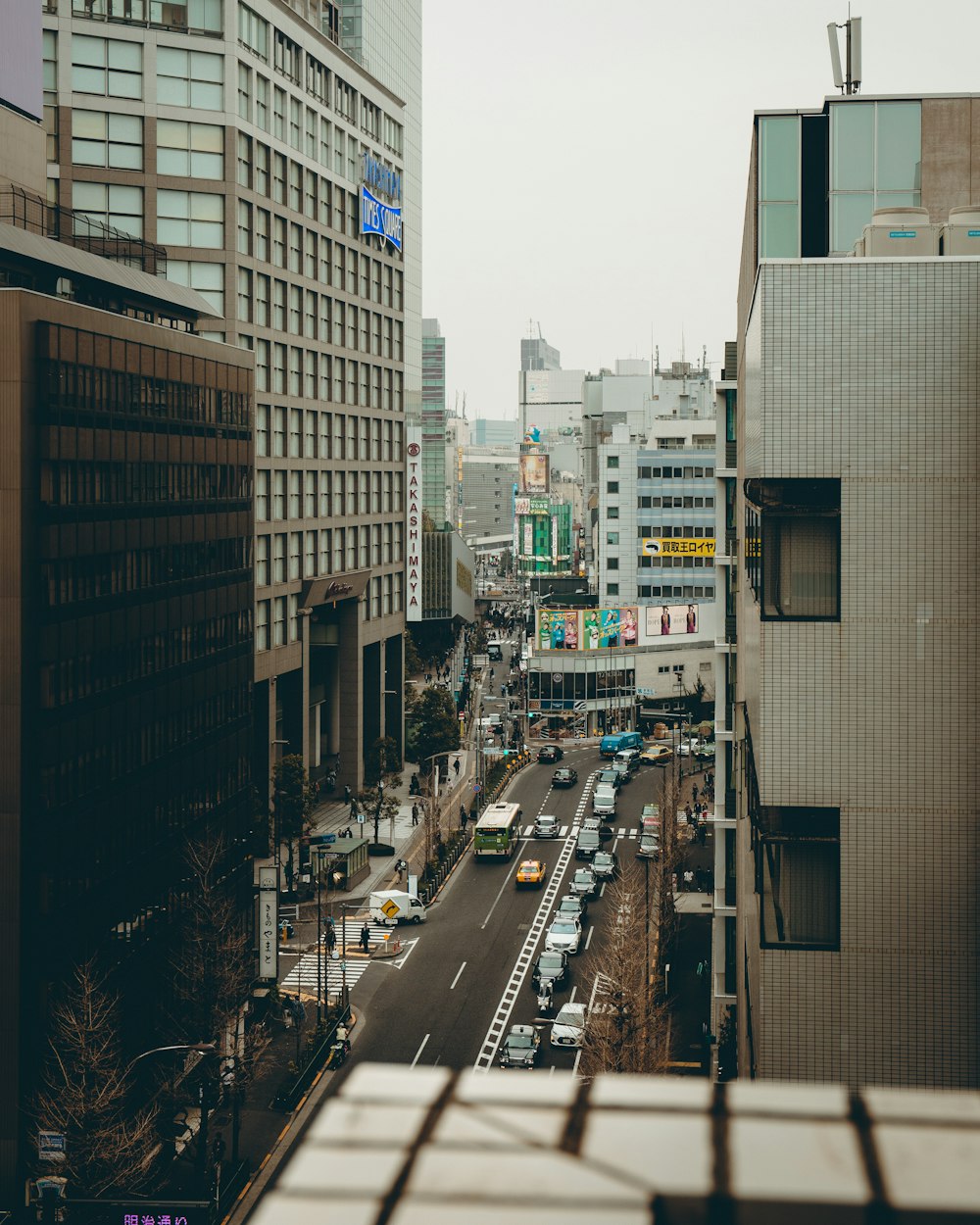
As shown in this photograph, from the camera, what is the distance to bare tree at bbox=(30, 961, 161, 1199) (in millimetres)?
33125

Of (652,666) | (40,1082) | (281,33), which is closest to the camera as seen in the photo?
(40,1082)

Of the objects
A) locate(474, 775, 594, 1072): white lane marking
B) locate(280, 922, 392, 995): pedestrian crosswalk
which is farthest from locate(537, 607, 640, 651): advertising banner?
locate(280, 922, 392, 995): pedestrian crosswalk

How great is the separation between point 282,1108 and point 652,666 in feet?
257

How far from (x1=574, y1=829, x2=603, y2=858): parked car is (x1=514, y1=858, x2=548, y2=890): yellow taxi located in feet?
14.8

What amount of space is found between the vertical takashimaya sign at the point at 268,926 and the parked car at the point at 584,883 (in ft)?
64.9

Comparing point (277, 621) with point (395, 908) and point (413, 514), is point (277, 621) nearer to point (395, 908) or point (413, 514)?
point (395, 908)

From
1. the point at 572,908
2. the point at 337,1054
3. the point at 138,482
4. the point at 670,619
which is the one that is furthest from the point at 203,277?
the point at 670,619

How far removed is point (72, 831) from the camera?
36.6m

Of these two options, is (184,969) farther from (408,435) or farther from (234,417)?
(408,435)

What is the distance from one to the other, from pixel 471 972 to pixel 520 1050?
32.4 ft

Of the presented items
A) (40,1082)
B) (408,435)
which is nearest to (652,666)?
(408,435)

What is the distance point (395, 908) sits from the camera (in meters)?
58.2

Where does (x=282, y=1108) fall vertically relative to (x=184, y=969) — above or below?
below

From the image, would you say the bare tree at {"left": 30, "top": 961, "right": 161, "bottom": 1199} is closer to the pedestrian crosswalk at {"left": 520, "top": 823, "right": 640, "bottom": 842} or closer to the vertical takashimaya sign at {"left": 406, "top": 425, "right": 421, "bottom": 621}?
the pedestrian crosswalk at {"left": 520, "top": 823, "right": 640, "bottom": 842}
